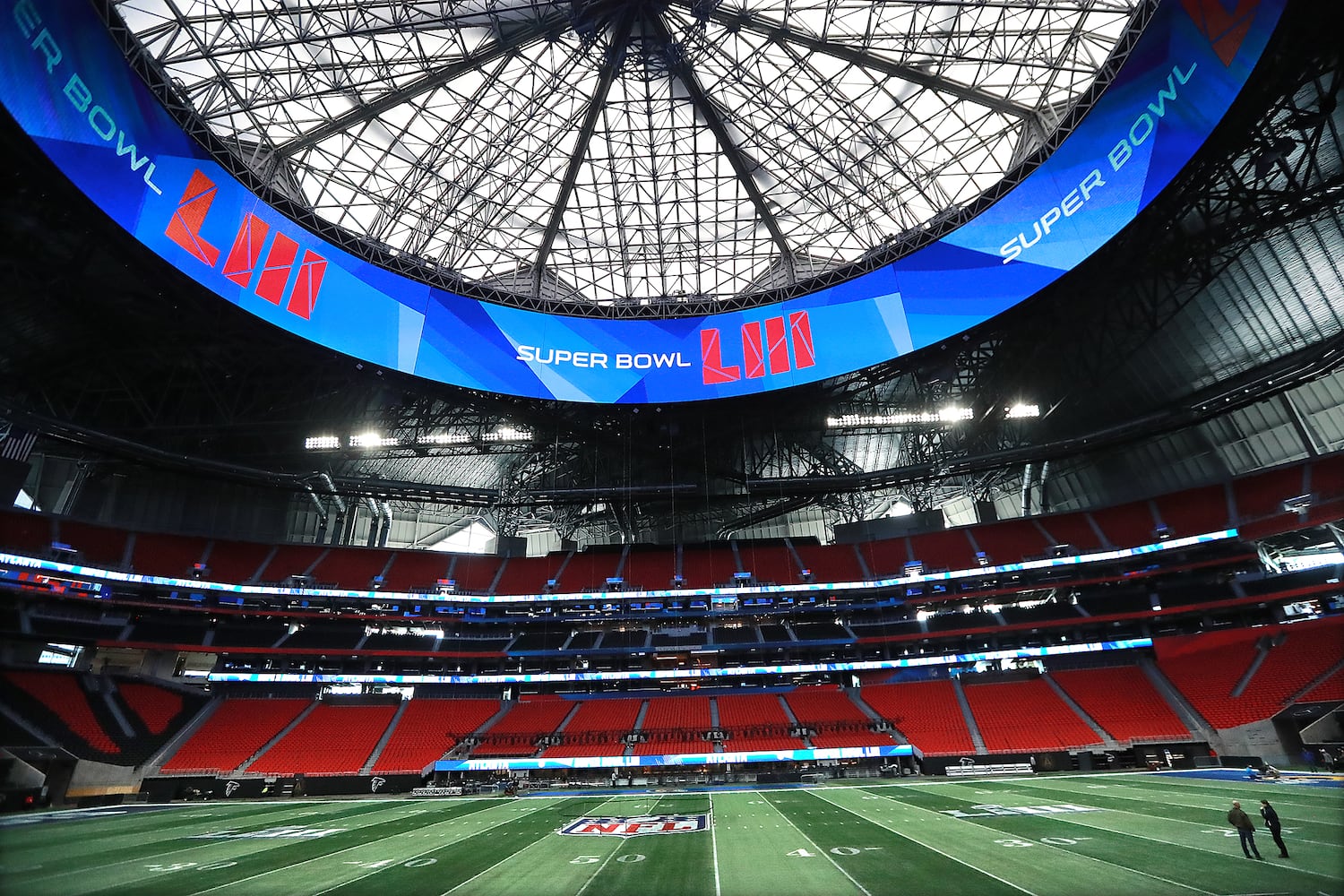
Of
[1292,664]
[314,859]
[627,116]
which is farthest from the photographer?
[627,116]

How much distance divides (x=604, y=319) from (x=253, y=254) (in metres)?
20.6

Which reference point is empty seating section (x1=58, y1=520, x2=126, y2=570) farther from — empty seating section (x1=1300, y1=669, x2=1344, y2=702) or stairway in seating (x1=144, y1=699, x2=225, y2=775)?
empty seating section (x1=1300, y1=669, x2=1344, y2=702)

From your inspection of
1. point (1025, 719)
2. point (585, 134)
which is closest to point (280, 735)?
point (585, 134)

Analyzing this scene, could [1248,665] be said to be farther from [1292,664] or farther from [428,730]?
[428,730]

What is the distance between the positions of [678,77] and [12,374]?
3997cm

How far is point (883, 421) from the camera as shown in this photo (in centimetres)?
4512

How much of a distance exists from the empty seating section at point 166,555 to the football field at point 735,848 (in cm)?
1981

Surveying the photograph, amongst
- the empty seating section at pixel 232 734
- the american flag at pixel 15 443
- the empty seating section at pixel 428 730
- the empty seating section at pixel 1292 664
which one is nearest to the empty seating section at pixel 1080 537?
the empty seating section at pixel 1292 664

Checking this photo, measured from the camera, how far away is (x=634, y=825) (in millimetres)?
22547

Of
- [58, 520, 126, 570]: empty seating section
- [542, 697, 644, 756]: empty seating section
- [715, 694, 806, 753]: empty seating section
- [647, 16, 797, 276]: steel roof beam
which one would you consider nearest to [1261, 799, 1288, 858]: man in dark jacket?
[715, 694, 806, 753]: empty seating section

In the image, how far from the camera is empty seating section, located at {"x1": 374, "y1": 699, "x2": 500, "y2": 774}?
40.7 meters

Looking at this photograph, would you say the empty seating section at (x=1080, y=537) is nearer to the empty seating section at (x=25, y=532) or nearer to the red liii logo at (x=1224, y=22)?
the red liii logo at (x=1224, y=22)

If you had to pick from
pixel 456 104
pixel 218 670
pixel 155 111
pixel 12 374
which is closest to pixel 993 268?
pixel 456 104

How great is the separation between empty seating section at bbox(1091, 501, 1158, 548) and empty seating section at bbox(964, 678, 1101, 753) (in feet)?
39.6
